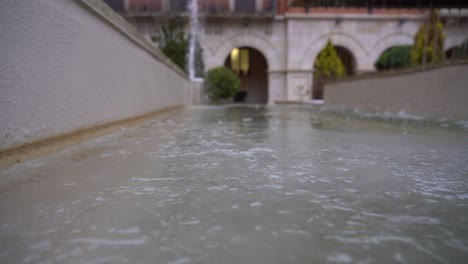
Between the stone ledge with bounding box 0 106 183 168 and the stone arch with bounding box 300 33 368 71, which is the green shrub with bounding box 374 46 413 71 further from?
the stone ledge with bounding box 0 106 183 168

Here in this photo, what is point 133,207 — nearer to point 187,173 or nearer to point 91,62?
point 187,173

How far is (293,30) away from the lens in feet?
50.3

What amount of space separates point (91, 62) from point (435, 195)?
2.59 m

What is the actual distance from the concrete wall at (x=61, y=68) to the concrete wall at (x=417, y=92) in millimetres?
4134

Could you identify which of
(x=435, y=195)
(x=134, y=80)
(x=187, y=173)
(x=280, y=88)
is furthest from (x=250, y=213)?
(x=280, y=88)

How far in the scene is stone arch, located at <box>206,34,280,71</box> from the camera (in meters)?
15.6

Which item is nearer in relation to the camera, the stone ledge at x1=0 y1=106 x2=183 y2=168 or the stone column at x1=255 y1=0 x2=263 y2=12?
the stone ledge at x1=0 y1=106 x2=183 y2=168

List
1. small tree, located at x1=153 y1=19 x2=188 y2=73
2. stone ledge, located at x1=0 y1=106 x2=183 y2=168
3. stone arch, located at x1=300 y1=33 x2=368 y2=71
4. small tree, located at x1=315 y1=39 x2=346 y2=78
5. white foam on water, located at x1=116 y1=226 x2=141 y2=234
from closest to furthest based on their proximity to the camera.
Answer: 1. white foam on water, located at x1=116 y1=226 x2=141 y2=234
2. stone ledge, located at x1=0 y1=106 x2=183 y2=168
3. small tree, located at x1=153 y1=19 x2=188 y2=73
4. small tree, located at x1=315 y1=39 x2=346 y2=78
5. stone arch, located at x1=300 y1=33 x2=368 y2=71

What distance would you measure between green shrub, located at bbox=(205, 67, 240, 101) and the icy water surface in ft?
37.2

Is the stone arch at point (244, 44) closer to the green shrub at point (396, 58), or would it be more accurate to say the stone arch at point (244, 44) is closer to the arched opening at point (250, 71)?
the arched opening at point (250, 71)

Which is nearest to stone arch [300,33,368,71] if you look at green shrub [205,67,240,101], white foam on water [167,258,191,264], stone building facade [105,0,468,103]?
stone building facade [105,0,468,103]

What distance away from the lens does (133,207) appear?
0.99 m

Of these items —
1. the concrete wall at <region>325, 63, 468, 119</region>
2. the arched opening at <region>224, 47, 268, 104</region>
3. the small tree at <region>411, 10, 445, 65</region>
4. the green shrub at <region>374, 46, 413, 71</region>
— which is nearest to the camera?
the concrete wall at <region>325, 63, 468, 119</region>

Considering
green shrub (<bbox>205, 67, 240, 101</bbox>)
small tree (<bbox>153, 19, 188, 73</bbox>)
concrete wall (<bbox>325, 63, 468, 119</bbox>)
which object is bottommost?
concrete wall (<bbox>325, 63, 468, 119</bbox>)
